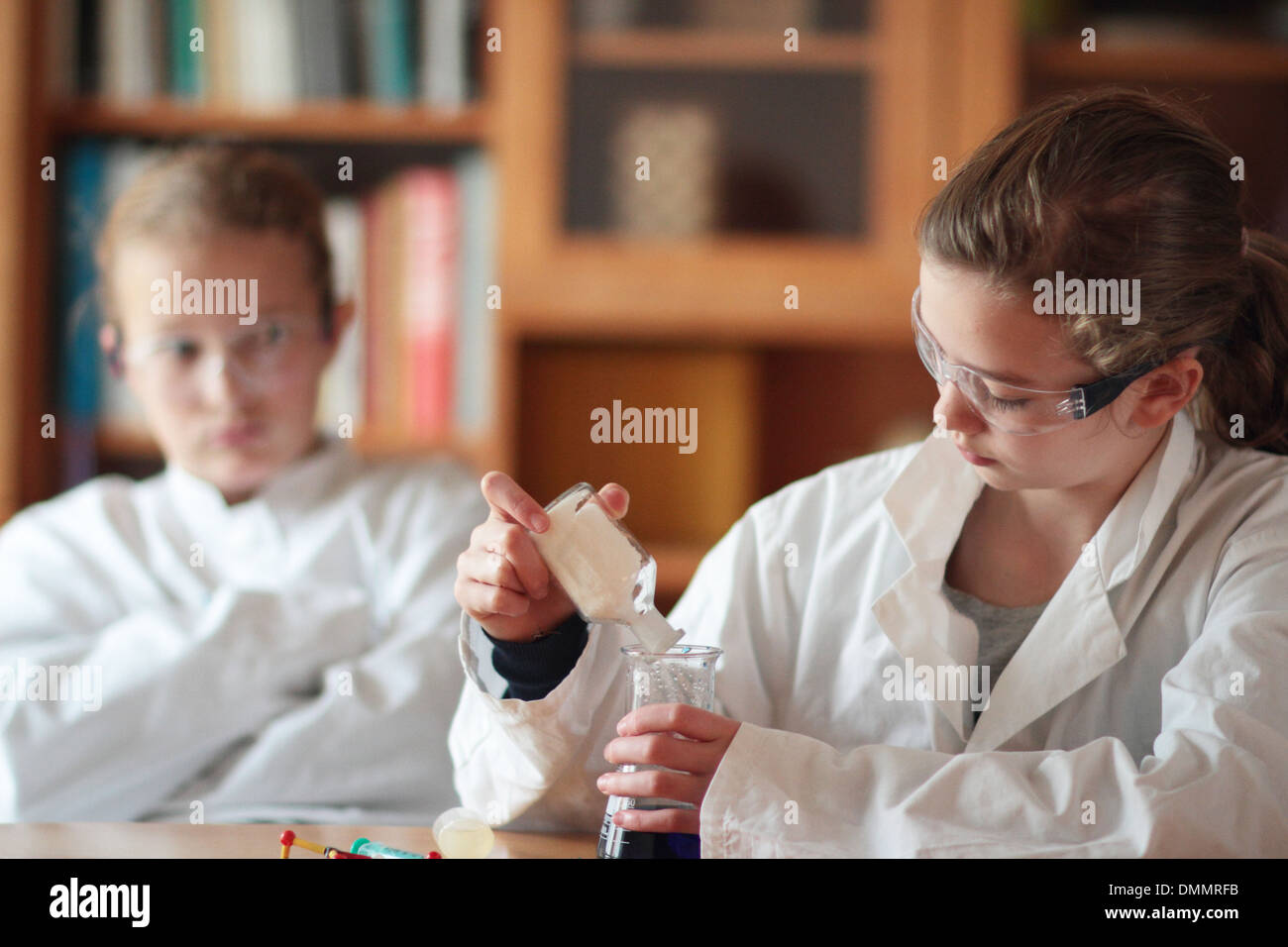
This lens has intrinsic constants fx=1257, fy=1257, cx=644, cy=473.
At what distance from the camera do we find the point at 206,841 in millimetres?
991

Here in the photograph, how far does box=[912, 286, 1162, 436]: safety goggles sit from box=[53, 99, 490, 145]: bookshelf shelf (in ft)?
5.21

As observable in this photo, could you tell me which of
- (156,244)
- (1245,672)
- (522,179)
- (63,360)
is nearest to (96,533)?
(156,244)

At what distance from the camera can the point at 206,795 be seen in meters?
1.50

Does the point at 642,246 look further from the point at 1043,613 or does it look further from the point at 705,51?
the point at 1043,613

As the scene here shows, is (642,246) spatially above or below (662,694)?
above

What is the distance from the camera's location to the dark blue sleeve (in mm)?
1052

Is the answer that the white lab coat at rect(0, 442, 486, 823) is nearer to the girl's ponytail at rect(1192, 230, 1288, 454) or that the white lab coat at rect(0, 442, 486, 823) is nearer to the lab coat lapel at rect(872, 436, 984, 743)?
the lab coat lapel at rect(872, 436, 984, 743)

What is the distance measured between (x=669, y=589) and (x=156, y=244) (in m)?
1.10

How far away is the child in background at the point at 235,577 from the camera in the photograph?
4.94 feet

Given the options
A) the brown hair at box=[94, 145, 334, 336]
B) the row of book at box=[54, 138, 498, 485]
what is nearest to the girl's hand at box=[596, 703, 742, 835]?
the brown hair at box=[94, 145, 334, 336]

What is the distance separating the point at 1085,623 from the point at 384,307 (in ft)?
5.43

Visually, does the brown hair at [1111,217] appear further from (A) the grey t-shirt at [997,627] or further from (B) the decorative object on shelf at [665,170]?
(B) the decorative object on shelf at [665,170]

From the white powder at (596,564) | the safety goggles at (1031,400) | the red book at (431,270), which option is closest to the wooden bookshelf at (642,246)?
the red book at (431,270)

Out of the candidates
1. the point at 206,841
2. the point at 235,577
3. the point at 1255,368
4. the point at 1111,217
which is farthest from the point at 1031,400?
the point at 235,577
